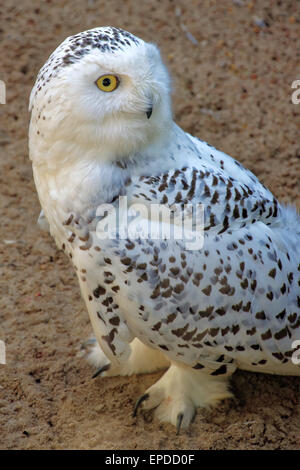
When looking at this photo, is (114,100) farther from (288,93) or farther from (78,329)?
(288,93)

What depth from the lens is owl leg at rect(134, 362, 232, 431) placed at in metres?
3.36

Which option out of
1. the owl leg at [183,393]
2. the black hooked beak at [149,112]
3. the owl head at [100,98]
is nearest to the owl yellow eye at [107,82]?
the owl head at [100,98]

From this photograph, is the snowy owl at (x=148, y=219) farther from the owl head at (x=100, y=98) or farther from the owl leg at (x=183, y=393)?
the owl leg at (x=183, y=393)

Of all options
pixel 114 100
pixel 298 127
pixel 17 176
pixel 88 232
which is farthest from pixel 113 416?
pixel 298 127

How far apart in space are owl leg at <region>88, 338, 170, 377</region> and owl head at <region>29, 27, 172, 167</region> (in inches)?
51.6

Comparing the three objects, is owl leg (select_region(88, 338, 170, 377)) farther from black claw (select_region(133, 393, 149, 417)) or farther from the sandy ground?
black claw (select_region(133, 393, 149, 417))

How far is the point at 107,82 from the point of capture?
266 cm

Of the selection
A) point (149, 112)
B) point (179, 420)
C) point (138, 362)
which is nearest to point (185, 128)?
point (138, 362)

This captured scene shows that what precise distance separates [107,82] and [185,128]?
8.09 ft

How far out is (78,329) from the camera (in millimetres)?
3898

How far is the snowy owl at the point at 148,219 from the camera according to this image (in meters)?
2.69

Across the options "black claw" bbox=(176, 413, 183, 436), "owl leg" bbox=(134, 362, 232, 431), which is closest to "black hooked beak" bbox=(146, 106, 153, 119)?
"owl leg" bbox=(134, 362, 232, 431)

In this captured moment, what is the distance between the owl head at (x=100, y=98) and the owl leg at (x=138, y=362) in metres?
1.31
